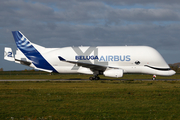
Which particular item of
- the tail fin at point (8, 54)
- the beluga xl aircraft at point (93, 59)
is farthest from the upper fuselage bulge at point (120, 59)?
the tail fin at point (8, 54)

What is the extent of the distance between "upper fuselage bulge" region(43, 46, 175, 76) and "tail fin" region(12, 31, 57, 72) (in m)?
0.99

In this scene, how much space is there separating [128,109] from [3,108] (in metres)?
6.33

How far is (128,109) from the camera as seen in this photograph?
36.5 feet

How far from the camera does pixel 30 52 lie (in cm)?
3575

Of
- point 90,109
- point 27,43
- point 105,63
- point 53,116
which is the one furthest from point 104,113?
point 27,43

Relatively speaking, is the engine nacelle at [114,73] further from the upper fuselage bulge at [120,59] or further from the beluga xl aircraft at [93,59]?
the upper fuselage bulge at [120,59]

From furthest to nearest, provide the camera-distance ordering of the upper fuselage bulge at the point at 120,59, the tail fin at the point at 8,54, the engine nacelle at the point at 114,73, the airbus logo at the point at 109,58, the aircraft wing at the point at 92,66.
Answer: the tail fin at the point at 8,54, the airbus logo at the point at 109,58, the upper fuselage bulge at the point at 120,59, the aircraft wing at the point at 92,66, the engine nacelle at the point at 114,73

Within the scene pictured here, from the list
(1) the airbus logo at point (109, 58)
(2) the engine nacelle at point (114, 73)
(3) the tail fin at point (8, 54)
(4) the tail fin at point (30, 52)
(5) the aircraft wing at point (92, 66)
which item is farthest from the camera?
(3) the tail fin at point (8, 54)

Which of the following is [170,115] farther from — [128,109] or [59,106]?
[59,106]

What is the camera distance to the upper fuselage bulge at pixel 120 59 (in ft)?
103

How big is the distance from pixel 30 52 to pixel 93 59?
10348 mm

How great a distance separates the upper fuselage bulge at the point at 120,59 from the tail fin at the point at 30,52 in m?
0.99

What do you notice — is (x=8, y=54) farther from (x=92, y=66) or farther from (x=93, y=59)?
(x=92, y=66)

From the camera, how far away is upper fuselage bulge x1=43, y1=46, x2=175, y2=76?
31312 mm
